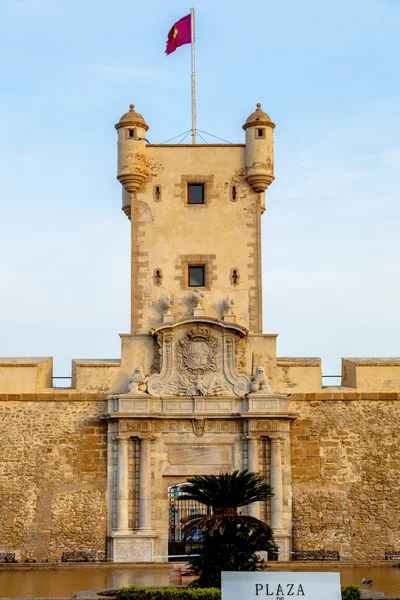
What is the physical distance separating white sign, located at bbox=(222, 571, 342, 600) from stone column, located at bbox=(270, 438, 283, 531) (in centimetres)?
2235

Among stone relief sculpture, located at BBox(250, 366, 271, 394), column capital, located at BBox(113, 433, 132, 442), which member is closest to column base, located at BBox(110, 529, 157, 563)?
column capital, located at BBox(113, 433, 132, 442)

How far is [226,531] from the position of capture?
981 inches

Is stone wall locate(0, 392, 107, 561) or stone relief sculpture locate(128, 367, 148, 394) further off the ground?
stone relief sculpture locate(128, 367, 148, 394)

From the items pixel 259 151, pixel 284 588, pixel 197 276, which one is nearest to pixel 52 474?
pixel 197 276

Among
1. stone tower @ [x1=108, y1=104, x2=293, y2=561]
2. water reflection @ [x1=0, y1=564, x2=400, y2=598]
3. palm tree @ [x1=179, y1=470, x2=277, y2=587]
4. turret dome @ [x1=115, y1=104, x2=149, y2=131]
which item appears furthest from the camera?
turret dome @ [x1=115, y1=104, x2=149, y2=131]

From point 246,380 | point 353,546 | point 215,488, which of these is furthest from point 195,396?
point 215,488

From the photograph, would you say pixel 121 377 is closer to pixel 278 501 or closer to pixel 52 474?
pixel 52 474

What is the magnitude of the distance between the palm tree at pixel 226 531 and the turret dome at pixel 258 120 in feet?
50.3

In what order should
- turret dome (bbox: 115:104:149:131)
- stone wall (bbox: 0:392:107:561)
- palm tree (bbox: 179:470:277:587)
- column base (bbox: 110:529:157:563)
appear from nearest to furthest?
palm tree (bbox: 179:470:277:587)
column base (bbox: 110:529:157:563)
stone wall (bbox: 0:392:107:561)
turret dome (bbox: 115:104:149:131)

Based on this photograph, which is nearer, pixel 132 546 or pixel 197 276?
pixel 132 546

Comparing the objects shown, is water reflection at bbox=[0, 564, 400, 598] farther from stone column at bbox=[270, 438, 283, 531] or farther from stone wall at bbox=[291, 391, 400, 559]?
stone column at bbox=[270, 438, 283, 531]

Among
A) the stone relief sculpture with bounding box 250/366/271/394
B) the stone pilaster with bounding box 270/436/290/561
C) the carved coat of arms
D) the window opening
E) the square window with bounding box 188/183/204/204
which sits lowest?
the stone pilaster with bounding box 270/436/290/561

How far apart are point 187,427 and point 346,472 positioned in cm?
532

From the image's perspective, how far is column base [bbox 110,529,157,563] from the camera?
33688 millimetres
